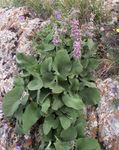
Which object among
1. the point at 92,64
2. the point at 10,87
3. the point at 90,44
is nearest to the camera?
the point at 92,64

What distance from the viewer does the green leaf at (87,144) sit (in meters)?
4.09

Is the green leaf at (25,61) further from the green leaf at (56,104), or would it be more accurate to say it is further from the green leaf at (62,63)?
the green leaf at (56,104)

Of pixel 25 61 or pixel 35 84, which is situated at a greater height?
pixel 25 61

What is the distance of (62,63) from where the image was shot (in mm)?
4367

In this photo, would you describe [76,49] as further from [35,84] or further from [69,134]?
[69,134]

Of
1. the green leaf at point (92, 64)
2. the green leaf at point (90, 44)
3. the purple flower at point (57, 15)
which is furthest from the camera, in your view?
the purple flower at point (57, 15)

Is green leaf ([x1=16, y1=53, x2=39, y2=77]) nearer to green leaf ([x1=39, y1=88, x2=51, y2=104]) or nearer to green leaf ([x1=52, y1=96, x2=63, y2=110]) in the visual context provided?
green leaf ([x1=39, y1=88, x2=51, y2=104])

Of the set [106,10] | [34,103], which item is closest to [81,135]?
[34,103]

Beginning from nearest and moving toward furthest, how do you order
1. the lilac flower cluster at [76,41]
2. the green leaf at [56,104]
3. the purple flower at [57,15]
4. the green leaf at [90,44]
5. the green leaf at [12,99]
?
the green leaf at [56,104], the lilac flower cluster at [76,41], the green leaf at [12,99], the green leaf at [90,44], the purple flower at [57,15]

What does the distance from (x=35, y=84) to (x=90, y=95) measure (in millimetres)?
670

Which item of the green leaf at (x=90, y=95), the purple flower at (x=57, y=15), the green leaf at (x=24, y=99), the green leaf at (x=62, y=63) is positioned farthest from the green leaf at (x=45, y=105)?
the purple flower at (x=57, y=15)

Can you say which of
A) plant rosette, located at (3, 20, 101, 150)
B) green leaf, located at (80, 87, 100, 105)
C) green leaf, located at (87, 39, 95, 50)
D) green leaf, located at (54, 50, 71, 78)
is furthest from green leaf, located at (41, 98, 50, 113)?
green leaf, located at (87, 39, 95, 50)

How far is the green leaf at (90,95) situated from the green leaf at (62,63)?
1.08 feet

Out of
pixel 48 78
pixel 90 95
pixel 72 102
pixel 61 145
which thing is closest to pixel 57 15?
pixel 48 78
